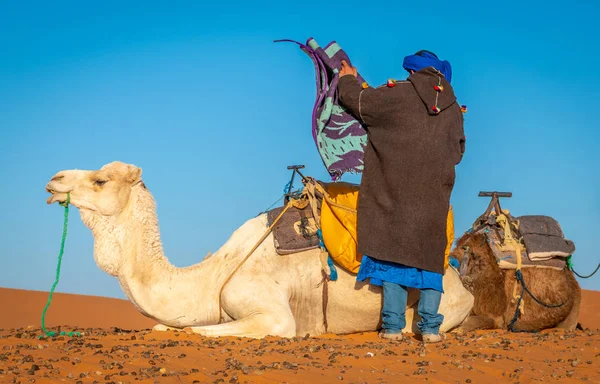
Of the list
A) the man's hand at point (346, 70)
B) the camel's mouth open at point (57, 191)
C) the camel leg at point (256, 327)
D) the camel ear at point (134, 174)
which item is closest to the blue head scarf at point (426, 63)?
the man's hand at point (346, 70)

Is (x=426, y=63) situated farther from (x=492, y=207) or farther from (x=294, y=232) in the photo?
(x=492, y=207)

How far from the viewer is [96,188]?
7570 millimetres

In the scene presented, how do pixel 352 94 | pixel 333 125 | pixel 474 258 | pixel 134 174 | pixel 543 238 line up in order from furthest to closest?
pixel 474 258 → pixel 543 238 → pixel 333 125 → pixel 134 174 → pixel 352 94

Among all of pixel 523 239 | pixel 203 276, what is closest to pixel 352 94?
pixel 203 276

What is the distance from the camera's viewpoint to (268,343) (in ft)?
21.8

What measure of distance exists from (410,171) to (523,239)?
2.53 meters

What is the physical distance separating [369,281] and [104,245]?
8.16ft

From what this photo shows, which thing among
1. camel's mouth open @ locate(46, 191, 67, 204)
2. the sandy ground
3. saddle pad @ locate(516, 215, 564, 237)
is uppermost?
saddle pad @ locate(516, 215, 564, 237)

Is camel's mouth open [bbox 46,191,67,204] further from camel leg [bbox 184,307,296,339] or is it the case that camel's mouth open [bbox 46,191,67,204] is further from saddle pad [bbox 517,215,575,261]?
saddle pad [bbox 517,215,575,261]

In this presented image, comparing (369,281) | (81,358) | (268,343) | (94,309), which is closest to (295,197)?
(369,281)

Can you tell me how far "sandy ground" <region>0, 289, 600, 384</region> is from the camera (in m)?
5.08

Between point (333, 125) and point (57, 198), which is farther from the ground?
point (333, 125)

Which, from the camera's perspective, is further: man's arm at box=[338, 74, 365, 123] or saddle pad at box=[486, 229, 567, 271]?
saddle pad at box=[486, 229, 567, 271]

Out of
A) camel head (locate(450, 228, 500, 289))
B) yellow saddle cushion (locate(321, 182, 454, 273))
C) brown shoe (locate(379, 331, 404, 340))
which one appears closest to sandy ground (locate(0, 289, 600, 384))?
brown shoe (locate(379, 331, 404, 340))
